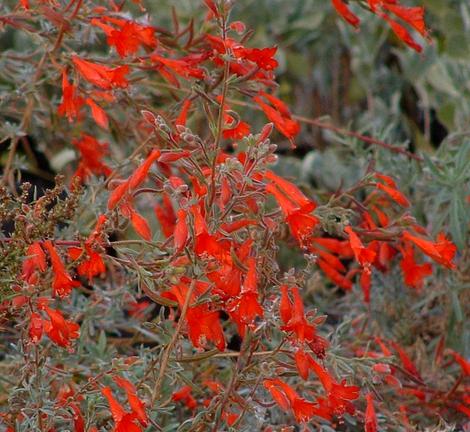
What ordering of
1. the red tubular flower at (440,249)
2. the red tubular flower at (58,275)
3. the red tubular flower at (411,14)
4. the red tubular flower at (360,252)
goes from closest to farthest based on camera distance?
the red tubular flower at (58,275)
the red tubular flower at (360,252)
the red tubular flower at (440,249)
the red tubular flower at (411,14)

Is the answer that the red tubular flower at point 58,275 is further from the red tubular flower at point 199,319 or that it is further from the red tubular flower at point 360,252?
the red tubular flower at point 360,252

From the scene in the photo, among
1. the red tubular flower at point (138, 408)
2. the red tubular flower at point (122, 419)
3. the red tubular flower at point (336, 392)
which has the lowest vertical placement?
the red tubular flower at point (122, 419)

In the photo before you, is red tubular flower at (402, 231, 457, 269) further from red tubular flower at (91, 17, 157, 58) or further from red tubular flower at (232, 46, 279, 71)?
red tubular flower at (91, 17, 157, 58)

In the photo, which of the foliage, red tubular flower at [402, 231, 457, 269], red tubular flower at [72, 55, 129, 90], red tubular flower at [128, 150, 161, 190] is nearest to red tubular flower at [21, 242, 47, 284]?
the foliage

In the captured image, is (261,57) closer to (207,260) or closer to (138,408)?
(207,260)

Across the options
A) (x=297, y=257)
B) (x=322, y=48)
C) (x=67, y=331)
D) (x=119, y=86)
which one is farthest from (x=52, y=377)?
(x=322, y=48)

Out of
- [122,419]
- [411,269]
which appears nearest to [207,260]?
[122,419]

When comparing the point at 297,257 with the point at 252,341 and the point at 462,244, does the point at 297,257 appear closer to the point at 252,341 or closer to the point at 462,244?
the point at 462,244

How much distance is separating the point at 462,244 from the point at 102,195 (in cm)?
87

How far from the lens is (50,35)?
197cm

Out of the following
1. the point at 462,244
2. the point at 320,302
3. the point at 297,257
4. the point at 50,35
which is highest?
the point at 50,35

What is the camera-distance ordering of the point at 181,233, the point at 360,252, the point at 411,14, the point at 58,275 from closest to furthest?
the point at 181,233 < the point at 58,275 < the point at 360,252 < the point at 411,14

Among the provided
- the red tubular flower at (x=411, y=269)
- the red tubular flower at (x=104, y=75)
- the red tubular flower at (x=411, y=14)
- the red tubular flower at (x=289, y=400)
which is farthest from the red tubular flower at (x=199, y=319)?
the red tubular flower at (x=411, y=14)

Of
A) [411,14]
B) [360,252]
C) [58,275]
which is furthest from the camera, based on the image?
[411,14]
